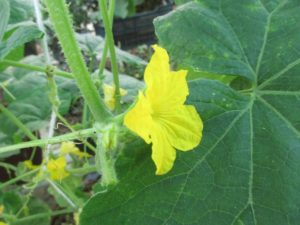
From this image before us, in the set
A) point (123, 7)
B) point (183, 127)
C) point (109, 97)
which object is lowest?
point (123, 7)

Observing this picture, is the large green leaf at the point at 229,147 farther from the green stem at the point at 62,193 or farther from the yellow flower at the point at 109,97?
the green stem at the point at 62,193

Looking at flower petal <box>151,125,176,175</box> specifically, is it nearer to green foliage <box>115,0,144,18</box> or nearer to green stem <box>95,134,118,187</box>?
green stem <box>95,134,118,187</box>

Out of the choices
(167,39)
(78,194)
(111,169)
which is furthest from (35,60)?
(111,169)

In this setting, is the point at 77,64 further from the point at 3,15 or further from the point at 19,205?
the point at 19,205

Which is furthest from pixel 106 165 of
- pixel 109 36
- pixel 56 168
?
pixel 56 168

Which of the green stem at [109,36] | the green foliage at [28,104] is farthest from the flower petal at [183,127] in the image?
the green foliage at [28,104]

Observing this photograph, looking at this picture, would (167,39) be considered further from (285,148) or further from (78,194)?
(78,194)
